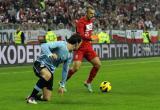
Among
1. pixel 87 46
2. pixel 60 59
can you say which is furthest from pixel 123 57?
pixel 60 59

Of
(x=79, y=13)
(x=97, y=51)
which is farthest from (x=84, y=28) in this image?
(x=79, y=13)

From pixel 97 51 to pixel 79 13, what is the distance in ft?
31.3

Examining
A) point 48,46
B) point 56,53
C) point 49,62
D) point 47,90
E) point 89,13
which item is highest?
point 89,13

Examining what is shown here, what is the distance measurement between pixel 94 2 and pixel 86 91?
35.0 meters

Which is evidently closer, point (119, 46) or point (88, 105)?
point (88, 105)

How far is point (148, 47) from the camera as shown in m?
44.1

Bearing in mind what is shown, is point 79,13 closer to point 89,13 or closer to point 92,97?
point 89,13

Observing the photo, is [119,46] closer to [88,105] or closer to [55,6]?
[55,6]

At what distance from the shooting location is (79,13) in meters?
46.2

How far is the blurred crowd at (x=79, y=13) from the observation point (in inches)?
1550

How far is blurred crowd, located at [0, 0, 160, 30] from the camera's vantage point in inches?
1550

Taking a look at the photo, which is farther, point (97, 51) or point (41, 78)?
point (97, 51)

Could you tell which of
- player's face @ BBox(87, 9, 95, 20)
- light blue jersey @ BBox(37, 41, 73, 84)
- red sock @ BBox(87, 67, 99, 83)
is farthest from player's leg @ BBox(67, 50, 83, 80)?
light blue jersey @ BBox(37, 41, 73, 84)

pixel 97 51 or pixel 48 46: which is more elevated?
pixel 48 46
